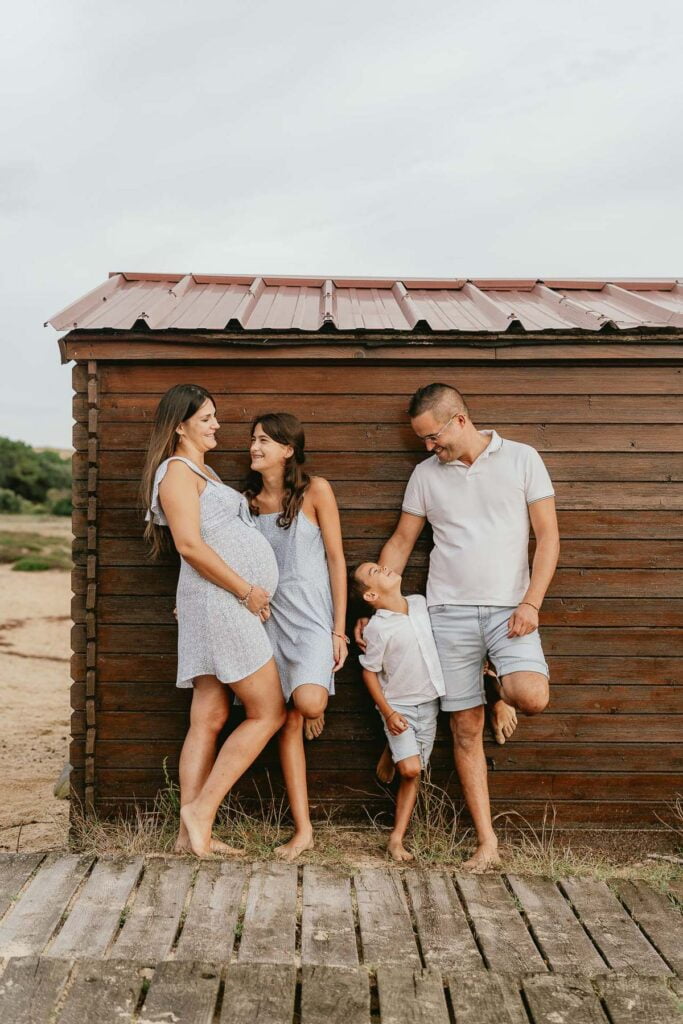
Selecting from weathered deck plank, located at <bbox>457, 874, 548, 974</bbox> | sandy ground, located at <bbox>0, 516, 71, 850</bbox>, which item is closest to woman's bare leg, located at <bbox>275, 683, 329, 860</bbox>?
weathered deck plank, located at <bbox>457, 874, 548, 974</bbox>

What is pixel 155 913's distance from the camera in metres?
3.99

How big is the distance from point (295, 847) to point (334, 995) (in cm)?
146

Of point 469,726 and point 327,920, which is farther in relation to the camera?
point 469,726

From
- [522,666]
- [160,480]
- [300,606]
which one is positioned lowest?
[522,666]

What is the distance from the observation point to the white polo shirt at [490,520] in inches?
194

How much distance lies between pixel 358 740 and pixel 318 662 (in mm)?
856

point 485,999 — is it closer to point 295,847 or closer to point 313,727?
point 295,847

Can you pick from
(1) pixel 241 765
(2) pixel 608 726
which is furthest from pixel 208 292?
(2) pixel 608 726

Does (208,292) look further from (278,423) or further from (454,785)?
(454,785)

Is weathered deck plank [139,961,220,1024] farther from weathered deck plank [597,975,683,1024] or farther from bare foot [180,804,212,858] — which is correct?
weathered deck plank [597,975,683,1024]

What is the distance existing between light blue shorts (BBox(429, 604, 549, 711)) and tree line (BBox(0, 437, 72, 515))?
33.8m

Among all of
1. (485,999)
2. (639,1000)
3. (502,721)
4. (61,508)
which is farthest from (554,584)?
(61,508)

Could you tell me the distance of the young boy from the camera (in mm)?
4977

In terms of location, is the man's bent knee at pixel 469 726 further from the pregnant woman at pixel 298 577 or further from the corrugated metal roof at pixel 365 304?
the corrugated metal roof at pixel 365 304
